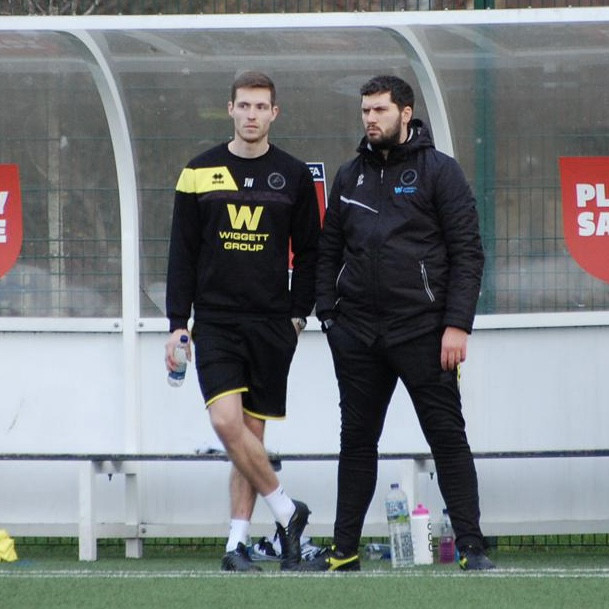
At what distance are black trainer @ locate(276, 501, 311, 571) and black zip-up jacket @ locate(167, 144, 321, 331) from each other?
762mm

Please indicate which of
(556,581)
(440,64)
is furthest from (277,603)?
(440,64)

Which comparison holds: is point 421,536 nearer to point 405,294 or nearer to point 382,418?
point 382,418

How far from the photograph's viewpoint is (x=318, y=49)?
7.05 m

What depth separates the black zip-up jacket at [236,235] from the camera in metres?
5.85

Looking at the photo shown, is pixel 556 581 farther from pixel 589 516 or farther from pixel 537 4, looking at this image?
pixel 537 4

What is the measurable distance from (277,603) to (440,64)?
316 cm

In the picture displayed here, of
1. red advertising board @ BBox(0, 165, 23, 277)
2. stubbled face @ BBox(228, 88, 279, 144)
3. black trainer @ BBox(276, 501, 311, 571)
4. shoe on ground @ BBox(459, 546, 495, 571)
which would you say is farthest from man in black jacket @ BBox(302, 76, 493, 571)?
red advertising board @ BBox(0, 165, 23, 277)

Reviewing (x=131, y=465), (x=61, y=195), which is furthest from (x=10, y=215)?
(x=131, y=465)

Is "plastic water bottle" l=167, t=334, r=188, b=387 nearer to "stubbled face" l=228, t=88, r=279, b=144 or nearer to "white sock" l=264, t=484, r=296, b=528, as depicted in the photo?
"white sock" l=264, t=484, r=296, b=528

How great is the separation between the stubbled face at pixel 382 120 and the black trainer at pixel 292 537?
4.75ft

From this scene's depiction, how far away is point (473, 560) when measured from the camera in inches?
215

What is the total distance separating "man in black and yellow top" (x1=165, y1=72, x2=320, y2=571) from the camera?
584 centimetres

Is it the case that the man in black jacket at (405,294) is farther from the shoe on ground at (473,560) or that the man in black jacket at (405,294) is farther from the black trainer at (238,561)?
the black trainer at (238,561)

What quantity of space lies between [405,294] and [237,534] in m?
1.15
